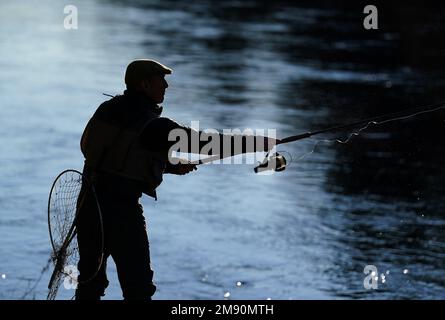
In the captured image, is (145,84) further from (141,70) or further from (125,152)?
(125,152)

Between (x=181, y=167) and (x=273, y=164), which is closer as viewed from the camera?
(x=273, y=164)

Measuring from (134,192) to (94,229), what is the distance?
1.13ft

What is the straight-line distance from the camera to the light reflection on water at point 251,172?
11.0m

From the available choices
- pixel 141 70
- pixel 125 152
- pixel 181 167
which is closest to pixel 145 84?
pixel 141 70

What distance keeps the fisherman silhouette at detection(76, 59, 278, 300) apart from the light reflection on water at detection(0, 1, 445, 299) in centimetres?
213

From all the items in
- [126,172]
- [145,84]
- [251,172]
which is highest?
[251,172]

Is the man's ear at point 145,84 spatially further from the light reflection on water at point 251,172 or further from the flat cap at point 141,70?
the light reflection on water at point 251,172

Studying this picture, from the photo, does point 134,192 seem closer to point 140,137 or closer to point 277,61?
point 140,137

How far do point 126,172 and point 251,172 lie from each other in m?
7.94

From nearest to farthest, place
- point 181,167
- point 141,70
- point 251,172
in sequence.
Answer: point 141,70 < point 181,167 < point 251,172

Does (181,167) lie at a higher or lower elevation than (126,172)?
higher

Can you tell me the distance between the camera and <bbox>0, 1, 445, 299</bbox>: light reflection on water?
36.0 feet

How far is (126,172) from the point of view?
7508 millimetres

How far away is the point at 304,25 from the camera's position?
31.4 meters
